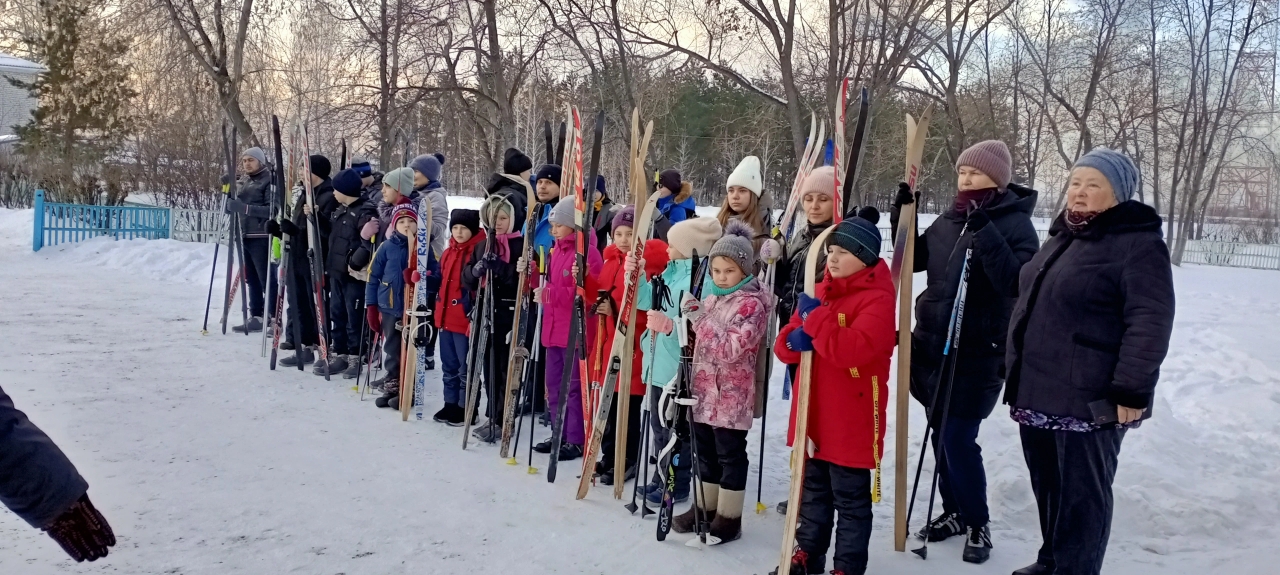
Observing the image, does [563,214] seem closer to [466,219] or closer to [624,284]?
[624,284]

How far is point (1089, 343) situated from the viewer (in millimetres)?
2881

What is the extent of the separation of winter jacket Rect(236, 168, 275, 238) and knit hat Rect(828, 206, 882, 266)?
681 cm

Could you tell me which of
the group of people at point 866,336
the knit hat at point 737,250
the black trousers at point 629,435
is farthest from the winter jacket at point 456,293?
the knit hat at point 737,250

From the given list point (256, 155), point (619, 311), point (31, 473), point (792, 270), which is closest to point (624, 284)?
point (619, 311)

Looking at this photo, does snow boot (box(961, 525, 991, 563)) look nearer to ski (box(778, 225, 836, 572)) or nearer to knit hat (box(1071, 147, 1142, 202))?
ski (box(778, 225, 836, 572))

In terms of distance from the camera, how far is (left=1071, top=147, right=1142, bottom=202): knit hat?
2.92m

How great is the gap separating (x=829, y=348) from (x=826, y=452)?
0.44 metres

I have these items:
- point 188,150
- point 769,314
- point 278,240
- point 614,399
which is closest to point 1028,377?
point 769,314

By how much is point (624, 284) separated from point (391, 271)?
2.59 meters

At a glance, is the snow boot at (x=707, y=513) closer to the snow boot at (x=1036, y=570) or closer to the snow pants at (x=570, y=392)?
the snow pants at (x=570, y=392)

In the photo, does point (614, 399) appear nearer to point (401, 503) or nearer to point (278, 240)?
point (401, 503)

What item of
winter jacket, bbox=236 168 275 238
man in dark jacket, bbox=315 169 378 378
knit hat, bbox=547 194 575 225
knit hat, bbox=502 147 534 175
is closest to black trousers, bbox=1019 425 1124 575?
knit hat, bbox=547 194 575 225

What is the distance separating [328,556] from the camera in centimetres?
351

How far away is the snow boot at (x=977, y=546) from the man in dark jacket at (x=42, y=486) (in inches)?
128
